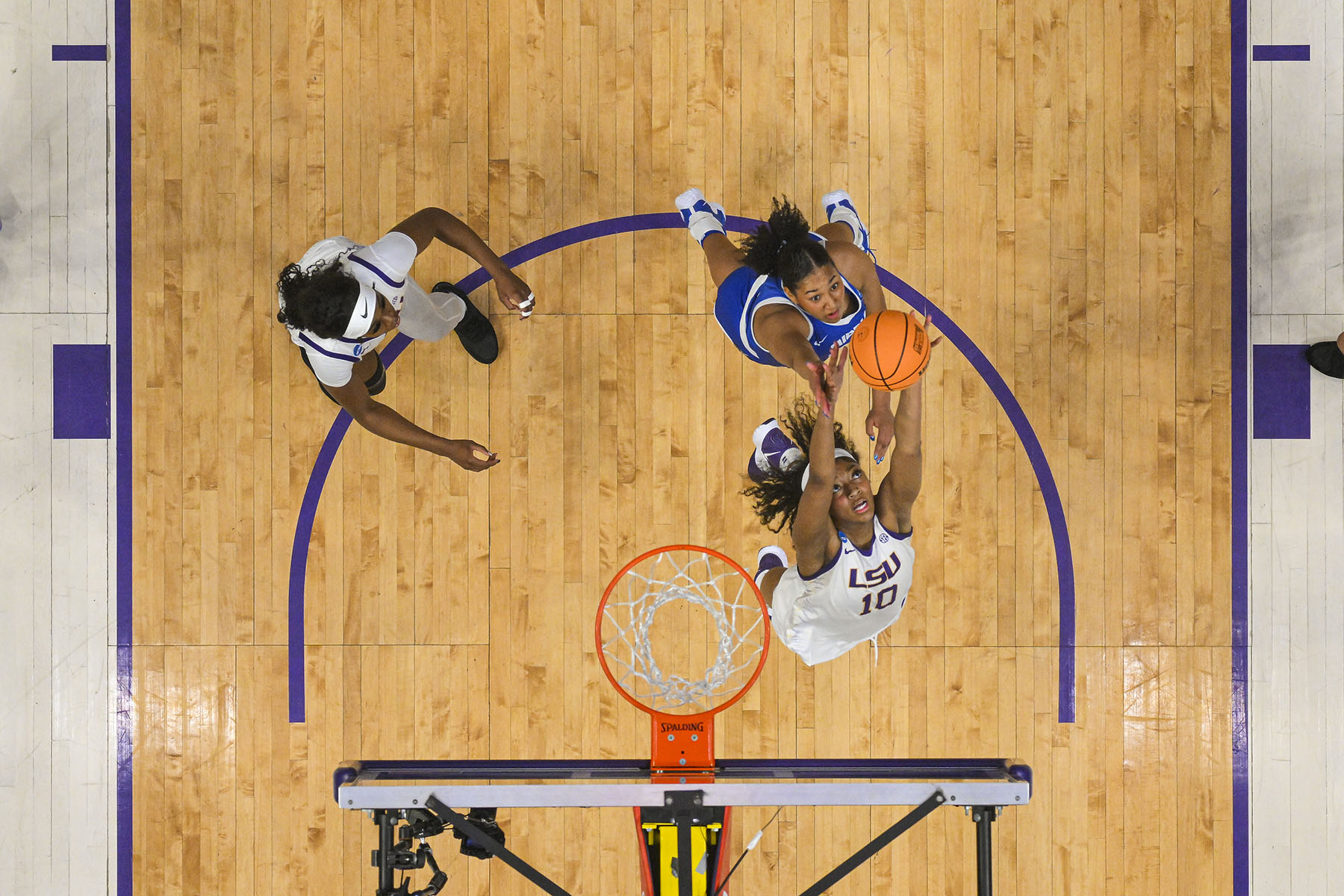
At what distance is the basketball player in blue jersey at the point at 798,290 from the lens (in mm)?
3732

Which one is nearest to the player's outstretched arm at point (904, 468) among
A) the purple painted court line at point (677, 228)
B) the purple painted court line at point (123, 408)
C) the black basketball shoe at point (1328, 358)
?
the purple painted court line at point (677, 228)

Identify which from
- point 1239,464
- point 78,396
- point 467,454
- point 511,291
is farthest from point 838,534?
point 78,396

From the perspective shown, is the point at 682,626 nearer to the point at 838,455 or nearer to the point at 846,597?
the point at 846,597

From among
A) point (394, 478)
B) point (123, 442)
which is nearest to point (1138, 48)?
point (394, 478)

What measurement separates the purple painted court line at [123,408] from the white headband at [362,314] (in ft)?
7.41

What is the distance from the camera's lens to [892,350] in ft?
11.2

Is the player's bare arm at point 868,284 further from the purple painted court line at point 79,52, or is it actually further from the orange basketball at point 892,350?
the purple painted court line at point 79,52

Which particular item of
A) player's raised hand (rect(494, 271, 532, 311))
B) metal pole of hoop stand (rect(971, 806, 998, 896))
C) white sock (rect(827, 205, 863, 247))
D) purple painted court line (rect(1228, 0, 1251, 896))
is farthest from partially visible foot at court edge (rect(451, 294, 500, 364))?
purple painted court line (rect(1228, 0, 1251, 896))

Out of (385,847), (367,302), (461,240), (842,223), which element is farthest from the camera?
(842,223)

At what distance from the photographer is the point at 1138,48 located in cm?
510

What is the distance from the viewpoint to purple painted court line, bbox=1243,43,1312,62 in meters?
5.13

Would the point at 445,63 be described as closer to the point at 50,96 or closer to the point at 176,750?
the point at 50,96

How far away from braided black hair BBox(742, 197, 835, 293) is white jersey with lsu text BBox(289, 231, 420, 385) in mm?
1548

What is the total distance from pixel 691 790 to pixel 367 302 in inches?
92.3
